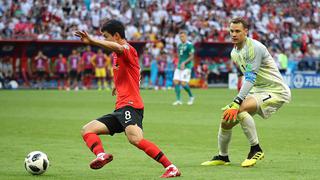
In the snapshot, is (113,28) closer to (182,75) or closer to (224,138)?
(224,138)

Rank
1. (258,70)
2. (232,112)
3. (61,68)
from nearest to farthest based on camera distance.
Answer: (232,112) → (258,70) → (61,68)

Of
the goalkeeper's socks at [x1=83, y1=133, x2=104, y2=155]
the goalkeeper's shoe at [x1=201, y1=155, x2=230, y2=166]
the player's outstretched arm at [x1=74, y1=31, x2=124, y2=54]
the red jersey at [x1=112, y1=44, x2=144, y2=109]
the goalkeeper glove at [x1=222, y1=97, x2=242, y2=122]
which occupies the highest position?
the player's outstretched arm at [x1=74, y1=31, x2=124, y2=54]

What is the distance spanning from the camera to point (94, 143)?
32.0 ft

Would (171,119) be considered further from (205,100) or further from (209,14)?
(209,14)

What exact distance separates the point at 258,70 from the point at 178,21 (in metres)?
34.5

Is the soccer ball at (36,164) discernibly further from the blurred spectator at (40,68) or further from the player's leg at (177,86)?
the blurred spectator at (40,68)

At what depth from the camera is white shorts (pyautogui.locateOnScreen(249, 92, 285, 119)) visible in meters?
11.1

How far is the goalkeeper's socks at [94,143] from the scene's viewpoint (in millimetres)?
9672

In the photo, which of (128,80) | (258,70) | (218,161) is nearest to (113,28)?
(128,80)

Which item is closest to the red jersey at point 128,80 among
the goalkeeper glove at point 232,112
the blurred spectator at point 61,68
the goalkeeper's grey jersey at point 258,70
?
the goalkeeper glove at point 232,112

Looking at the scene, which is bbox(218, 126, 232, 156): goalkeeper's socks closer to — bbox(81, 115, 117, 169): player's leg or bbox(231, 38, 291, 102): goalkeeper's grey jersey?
bbox(231, 38, 291, 102): goalkeeper's grey jersey

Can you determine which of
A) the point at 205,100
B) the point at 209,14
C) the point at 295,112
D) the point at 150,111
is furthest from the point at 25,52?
the point at 295,112

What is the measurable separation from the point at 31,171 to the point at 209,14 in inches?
1477

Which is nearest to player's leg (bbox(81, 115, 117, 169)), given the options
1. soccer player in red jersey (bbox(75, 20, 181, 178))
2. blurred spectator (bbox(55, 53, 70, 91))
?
soccer player in red jersey (bbox(75, 20, 181, 178))
